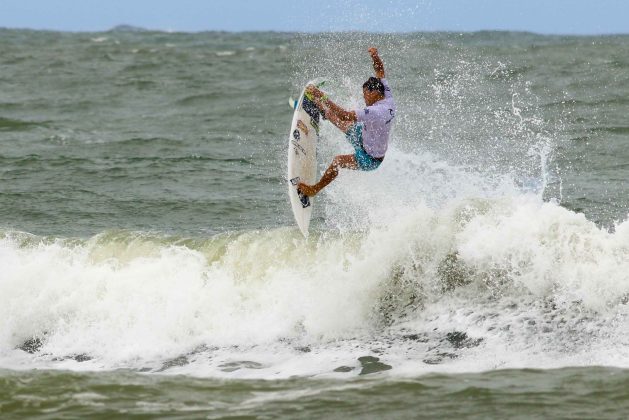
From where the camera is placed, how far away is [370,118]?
10.6m

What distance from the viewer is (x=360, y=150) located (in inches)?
429

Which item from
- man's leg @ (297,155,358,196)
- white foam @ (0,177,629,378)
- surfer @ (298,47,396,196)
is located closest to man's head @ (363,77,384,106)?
surfer @ (298,47,396,196)

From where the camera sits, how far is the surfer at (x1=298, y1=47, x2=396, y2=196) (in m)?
10.6

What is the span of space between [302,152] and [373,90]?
4.37ft

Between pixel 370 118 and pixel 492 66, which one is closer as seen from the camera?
pixel 370 118

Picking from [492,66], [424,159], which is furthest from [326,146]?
[492,66]

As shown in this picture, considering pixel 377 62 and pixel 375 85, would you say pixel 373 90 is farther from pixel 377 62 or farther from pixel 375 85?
pixel 377 62

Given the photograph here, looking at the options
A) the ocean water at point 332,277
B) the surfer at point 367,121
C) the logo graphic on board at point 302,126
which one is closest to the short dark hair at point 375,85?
the surfer at point 367,121

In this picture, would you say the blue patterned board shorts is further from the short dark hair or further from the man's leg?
the short dark hair

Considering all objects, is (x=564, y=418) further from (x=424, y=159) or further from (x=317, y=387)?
(x=424, y=159)

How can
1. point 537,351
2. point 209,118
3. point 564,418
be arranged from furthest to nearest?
point 209,118
point 537,351
point 564,418

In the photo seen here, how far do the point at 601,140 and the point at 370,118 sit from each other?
8.18 meters

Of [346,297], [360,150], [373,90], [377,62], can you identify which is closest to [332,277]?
[346,297]

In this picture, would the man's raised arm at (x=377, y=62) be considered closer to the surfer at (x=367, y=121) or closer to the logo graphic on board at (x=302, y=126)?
the surfer at (x=367, y=121)
